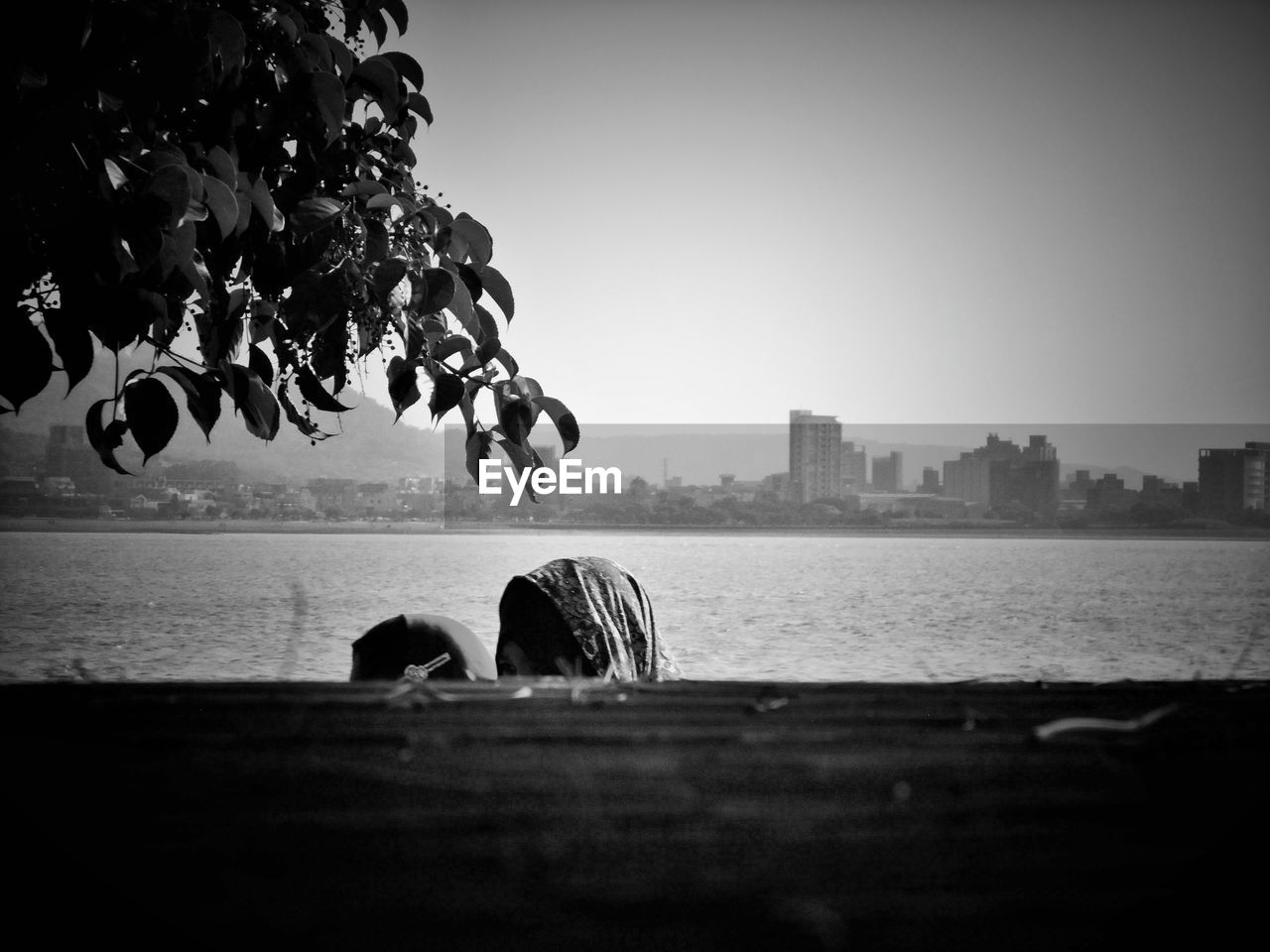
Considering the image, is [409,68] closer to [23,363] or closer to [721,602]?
[23,363]

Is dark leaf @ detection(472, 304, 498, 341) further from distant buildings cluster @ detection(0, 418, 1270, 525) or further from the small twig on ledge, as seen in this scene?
distant buildings cluster @ detection(0, 418, 1270, 525)

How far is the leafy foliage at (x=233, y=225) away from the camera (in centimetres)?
40

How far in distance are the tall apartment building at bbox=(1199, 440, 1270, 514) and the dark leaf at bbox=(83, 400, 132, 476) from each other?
2277cm

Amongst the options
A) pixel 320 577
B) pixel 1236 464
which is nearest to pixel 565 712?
pixel 320 577

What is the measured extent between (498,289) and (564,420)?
11cm

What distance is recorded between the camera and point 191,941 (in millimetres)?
156

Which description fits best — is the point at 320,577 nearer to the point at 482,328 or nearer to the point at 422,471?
the point at 482,328

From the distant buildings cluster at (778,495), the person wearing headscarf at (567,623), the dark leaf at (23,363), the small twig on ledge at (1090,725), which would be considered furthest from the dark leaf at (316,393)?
the distant buildings cluster at (778,495)

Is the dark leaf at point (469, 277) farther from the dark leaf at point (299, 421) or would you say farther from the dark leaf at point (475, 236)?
the dark leaf at point (299, 421)

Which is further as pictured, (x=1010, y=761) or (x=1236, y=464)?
(x=1236, y=464)

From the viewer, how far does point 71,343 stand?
42 cm

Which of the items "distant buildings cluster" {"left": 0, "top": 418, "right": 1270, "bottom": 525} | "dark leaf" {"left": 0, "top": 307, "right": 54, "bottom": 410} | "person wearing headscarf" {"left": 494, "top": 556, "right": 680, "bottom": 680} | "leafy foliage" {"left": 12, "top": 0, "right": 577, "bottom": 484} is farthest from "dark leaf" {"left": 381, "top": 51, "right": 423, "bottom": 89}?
"distant buildings cluster" {"left": 0, "top": 418, "right": 1270, "bottom": 525}

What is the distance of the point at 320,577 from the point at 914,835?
15481mm

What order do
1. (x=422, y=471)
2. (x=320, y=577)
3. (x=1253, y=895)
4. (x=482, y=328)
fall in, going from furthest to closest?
(x=422, y=471) → (x=320, y=577) → (x=482, y=328) → (x=1253, y=895)
